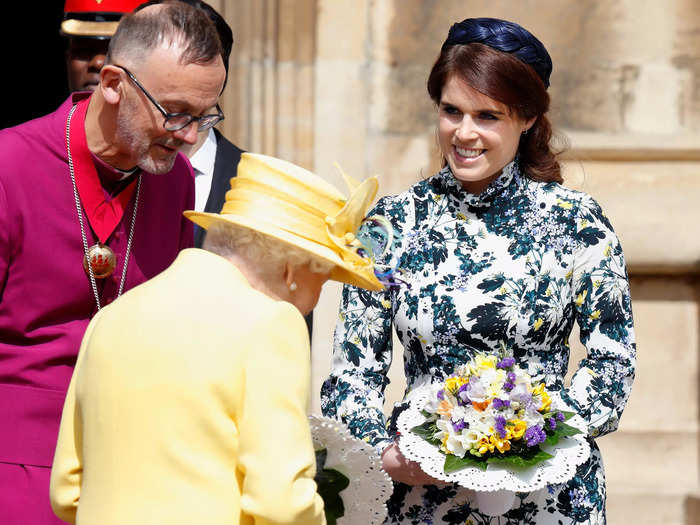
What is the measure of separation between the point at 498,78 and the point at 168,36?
792 mm

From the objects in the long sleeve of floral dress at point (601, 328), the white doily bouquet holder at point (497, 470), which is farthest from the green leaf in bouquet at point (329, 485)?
the long sleeve of floral dress at point (601, 328)

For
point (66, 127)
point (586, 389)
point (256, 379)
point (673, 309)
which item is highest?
point (66, 127)

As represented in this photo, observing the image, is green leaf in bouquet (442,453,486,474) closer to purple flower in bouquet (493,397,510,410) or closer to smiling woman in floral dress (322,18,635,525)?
purple flower in bouquet (493,397,510,410)

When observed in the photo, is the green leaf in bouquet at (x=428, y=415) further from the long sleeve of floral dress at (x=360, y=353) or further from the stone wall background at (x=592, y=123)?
the stone wall background at (x=592, y=123)

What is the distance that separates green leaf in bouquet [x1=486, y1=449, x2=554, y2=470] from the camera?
9.41ft

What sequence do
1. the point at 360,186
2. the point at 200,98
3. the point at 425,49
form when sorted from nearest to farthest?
1. the point at 360,186
2. the point at 200,98
3. the point at 425,49

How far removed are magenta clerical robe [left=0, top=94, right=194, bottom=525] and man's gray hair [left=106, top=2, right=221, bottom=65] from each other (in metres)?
0.28

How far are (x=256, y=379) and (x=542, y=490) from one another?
1107 mm

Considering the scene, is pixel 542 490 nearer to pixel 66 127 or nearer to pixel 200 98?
pixel 200 98

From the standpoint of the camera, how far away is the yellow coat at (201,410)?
2.29 meters

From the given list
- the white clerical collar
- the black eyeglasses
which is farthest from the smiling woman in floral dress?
the white clerical collar

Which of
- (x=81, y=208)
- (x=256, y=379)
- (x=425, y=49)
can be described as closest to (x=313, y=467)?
(x=256, y=379)

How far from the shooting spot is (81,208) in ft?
10.5

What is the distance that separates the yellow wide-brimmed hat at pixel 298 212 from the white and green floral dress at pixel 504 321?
23.5 inches
